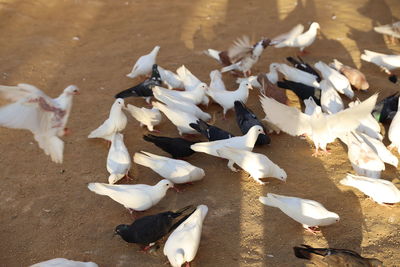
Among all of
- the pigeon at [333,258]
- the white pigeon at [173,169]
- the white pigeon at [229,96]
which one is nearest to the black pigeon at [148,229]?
the white pigeon at [173,169]

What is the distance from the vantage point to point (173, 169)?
4348mm

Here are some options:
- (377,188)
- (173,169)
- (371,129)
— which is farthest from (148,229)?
(371,129)

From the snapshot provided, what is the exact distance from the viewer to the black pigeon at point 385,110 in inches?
216

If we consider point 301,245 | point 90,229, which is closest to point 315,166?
point 301,245

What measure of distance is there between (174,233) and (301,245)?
1038mm

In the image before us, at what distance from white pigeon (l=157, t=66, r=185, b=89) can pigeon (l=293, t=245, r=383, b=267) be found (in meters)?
3.64

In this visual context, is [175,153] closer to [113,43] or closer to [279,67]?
[279,67]

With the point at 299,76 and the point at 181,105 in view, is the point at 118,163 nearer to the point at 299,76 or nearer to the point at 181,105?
the point at 181,105

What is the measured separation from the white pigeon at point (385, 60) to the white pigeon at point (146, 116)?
362 centimetres

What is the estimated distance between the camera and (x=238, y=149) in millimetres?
4488

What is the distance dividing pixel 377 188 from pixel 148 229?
2.16m

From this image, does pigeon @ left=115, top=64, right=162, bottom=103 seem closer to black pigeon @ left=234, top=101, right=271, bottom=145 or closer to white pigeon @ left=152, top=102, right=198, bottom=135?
white pigeon @ left=152, top=102, right=198, bottom=135

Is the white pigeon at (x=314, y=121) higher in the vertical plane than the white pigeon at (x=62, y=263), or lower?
higher

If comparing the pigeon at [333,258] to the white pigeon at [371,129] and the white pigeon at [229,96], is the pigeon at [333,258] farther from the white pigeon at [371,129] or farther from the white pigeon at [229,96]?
the white pigeon at [229,96]
